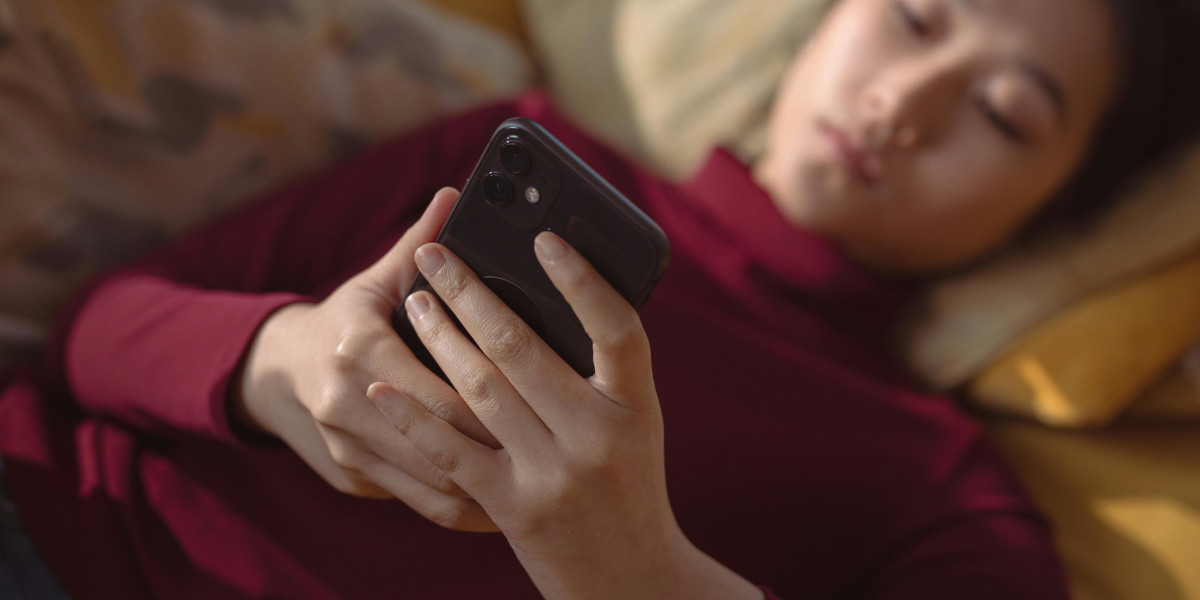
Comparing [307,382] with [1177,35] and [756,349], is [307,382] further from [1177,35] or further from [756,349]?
Result: [1177,35]

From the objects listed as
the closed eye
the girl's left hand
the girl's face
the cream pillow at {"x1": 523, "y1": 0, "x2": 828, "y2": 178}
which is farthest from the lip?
the girl's left hand

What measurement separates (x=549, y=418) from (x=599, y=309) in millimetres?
71

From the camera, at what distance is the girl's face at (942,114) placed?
75 centimetres

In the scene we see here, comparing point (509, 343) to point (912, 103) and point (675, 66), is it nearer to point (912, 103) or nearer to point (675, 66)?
point (912, 103)

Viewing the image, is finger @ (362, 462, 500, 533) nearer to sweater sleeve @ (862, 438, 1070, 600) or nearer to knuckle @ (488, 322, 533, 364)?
knuckle @ (488, 322, 533, 364)

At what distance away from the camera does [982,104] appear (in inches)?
30.1

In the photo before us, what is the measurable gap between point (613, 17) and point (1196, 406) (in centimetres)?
84

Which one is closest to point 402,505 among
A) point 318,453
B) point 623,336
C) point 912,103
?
point 318,453

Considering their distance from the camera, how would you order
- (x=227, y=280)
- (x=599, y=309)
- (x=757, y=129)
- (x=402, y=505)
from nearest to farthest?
(x=599, y=309) → (x=402, y=505) → (x=227, y=280) → (x=757, y=129)

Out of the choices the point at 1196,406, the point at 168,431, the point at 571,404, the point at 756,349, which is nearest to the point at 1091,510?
the point at 1196,406

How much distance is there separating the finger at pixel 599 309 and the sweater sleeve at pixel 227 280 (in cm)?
27

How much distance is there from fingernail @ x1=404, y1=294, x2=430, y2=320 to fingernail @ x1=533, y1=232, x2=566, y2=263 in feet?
0.28

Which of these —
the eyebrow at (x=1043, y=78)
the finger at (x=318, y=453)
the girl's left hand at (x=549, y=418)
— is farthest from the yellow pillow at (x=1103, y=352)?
the finger at (x=318, y=453)

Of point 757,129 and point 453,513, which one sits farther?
point 757,129
